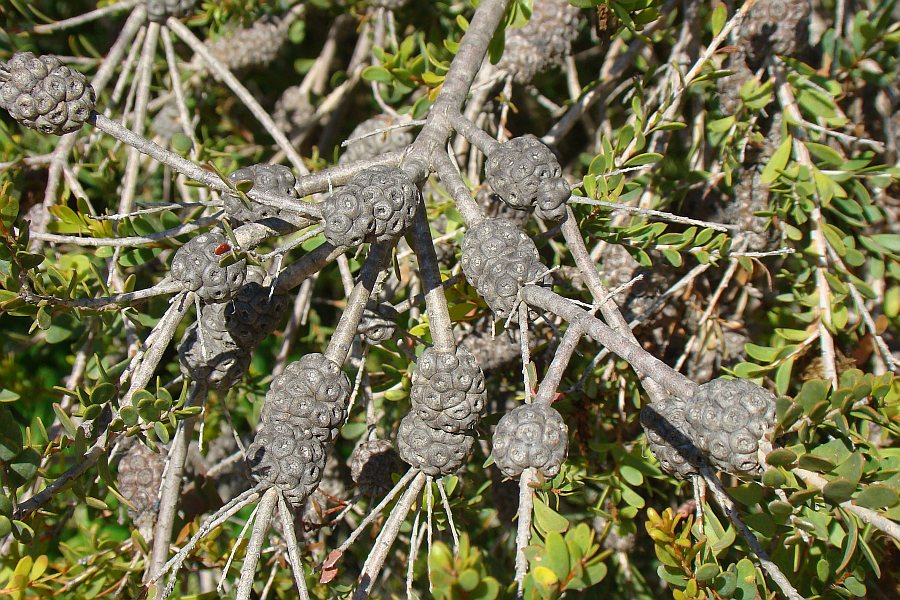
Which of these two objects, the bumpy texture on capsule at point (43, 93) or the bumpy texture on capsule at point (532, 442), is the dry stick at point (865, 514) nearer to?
the bumpy texture on capsule at point (532, 442)

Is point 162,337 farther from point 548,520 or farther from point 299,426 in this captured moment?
point 548,520

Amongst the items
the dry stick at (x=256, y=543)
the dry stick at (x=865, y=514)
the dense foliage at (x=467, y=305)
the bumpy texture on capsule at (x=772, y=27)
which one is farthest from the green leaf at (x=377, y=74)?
the dry stick at (x=865, y=514)

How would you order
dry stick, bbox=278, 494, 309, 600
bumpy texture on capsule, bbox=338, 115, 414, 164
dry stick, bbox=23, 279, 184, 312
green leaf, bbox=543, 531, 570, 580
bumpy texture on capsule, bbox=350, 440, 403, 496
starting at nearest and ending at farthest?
green leaf, bbox=543, 531, 570, 580, dry stick, bbox=278, 494, 309, 600, dry stick, bbox=23, 279, 184, 312, bumpy texture on capsule, bbox=350, 440, 403, 496, bumpy texture on capsule, bbox=338, 115, 414, 164

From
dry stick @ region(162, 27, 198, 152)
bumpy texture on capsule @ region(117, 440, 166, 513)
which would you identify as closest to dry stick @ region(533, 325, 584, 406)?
bumpy texture on capsule @ region(117, 440, 166, 513)

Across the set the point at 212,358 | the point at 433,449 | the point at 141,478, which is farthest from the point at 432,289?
the point at 141,478

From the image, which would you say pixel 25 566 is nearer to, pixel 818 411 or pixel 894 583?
pixel 818 411

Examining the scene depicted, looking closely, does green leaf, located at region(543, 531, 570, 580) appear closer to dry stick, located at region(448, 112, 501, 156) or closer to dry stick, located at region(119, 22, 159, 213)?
dry stick, located at region(448, 112, 501, 156)
